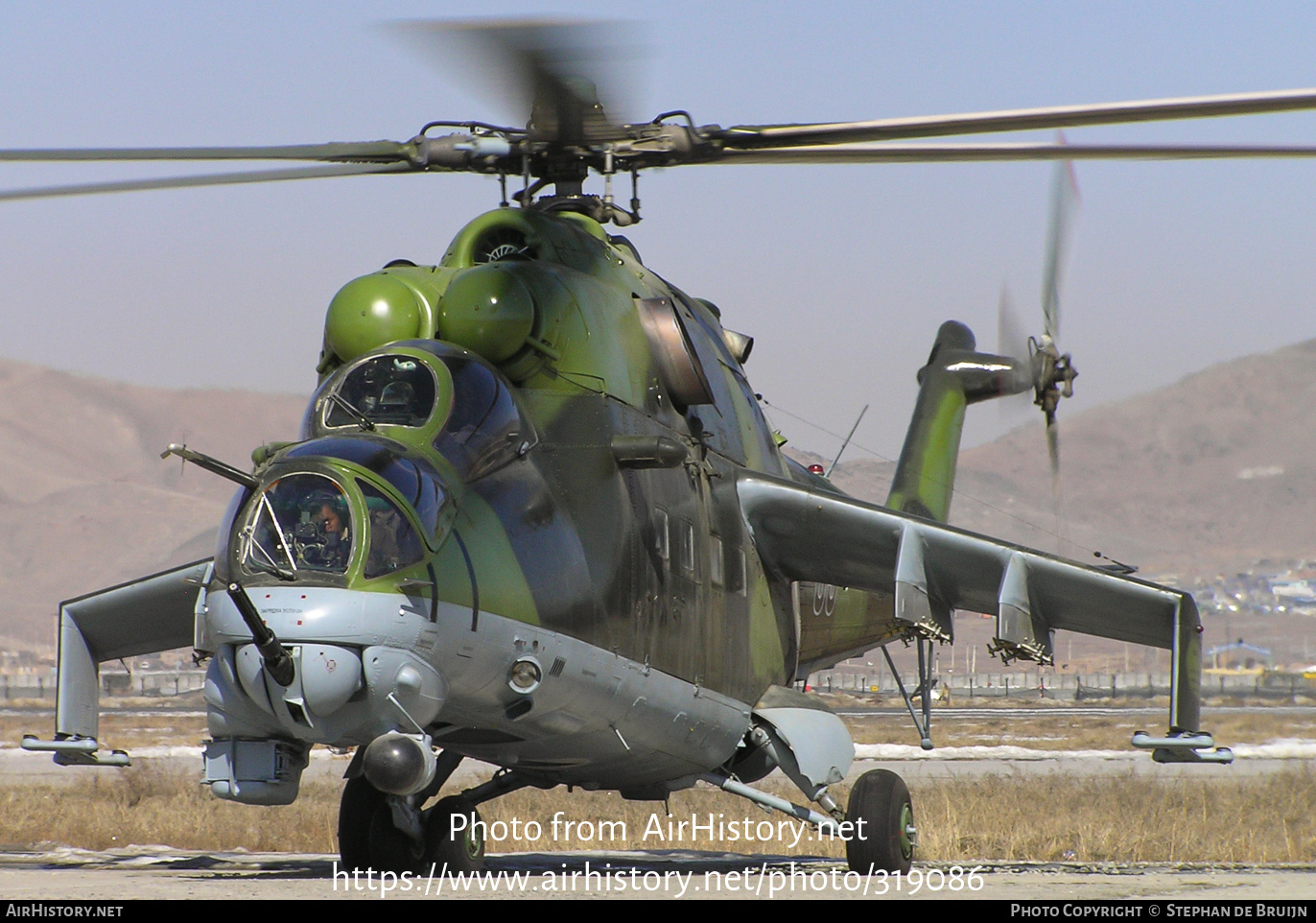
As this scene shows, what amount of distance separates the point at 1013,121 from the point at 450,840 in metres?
6.86

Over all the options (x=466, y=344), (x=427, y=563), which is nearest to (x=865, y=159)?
(x=466, y=344)

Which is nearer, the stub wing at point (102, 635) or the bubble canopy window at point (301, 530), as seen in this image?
the bubble canopy window at point (301, 530)

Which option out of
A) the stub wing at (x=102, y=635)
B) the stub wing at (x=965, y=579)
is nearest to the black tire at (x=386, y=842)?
the stub wing at (x=102, y=635)

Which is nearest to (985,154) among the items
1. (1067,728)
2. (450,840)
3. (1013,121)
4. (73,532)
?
(1013,121)

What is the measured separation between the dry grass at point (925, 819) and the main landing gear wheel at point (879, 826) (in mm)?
3889

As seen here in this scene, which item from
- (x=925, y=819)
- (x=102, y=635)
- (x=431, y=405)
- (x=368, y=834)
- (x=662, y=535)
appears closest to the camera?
(x=431, y=405)

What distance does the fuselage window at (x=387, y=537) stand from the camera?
8.65 meters

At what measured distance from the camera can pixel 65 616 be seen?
1247 centimetres

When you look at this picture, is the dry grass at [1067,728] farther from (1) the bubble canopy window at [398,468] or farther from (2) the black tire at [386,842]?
(1) the bubble canopy window at [398,468]

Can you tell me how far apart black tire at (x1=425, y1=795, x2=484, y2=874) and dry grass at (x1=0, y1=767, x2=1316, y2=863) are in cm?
487

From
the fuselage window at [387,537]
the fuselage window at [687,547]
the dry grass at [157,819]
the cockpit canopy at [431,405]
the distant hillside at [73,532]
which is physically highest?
the distant hillside at [73,532]

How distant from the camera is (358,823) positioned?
Result: 12.0 metres

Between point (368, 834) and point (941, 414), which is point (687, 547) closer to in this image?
point (368, 834)

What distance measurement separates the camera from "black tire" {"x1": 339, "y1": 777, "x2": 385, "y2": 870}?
39.3ft
